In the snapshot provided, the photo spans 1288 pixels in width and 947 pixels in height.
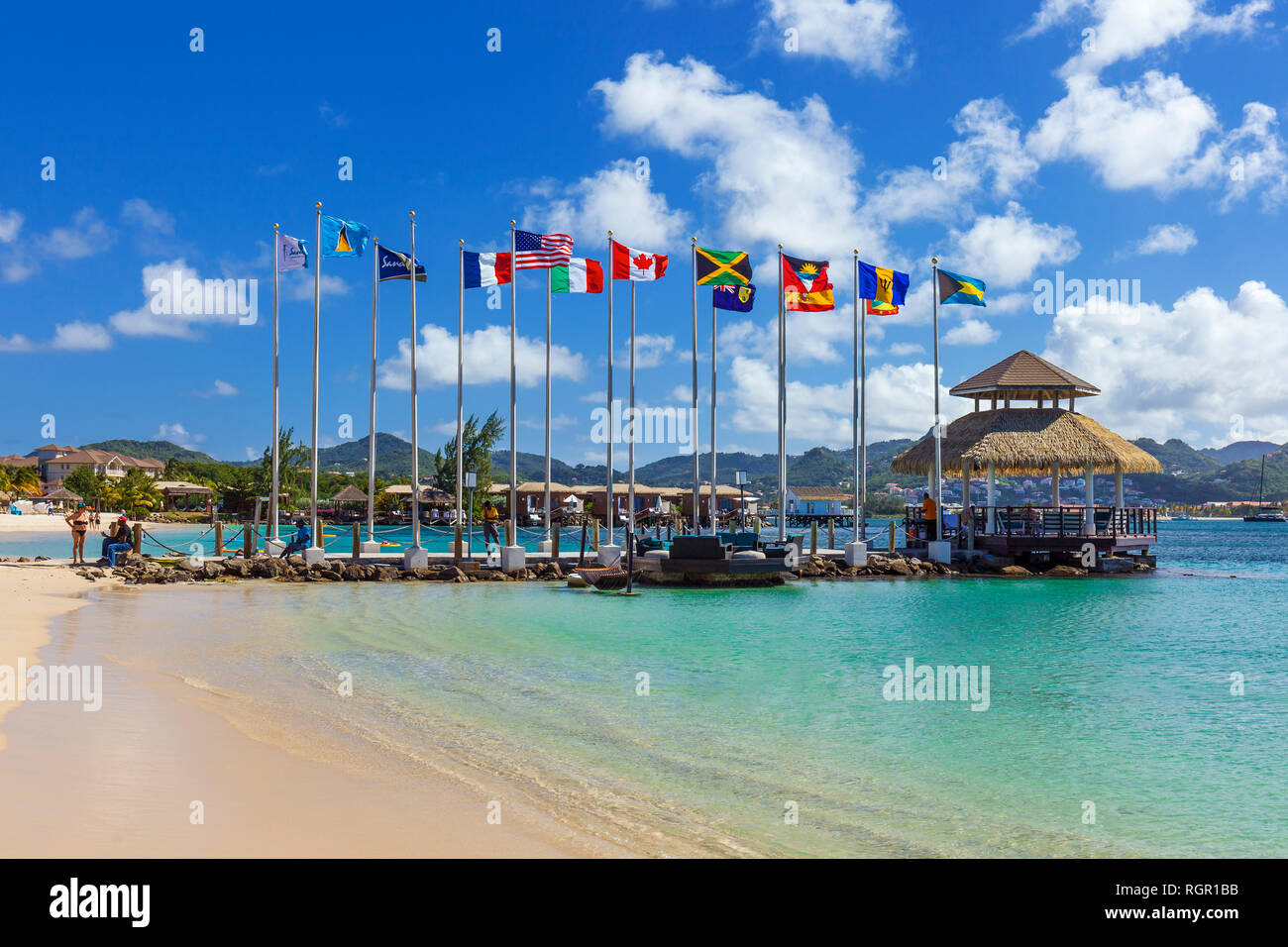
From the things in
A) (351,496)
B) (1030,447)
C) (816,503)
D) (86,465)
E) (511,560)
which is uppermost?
(86,465)

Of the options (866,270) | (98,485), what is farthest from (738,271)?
(98,485)

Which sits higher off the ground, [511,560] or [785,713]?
[511,560]

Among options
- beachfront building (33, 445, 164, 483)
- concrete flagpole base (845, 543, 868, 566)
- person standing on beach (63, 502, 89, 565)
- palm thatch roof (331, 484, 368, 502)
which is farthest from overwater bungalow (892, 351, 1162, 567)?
beachfront building (33, 445, 164, 483)

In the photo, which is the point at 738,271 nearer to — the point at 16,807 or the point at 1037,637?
the point at 1037,637

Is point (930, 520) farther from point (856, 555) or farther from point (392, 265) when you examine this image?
point (392, 265)

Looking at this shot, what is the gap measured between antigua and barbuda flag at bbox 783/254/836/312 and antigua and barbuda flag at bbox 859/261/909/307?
1.58 meters

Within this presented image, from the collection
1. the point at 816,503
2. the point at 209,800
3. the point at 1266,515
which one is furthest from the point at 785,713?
the point at 1266,515

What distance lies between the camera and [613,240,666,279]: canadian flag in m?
28.6

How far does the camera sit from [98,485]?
339 feet

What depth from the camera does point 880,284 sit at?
30797 millimetres

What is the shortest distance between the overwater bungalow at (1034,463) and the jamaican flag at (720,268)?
Result: 43.1 ft

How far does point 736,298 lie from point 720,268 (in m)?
1.12

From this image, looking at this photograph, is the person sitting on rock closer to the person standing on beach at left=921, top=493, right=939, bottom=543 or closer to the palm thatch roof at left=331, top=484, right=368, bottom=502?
the person standing on beach at left=921, top=493, right=939, bottom=543

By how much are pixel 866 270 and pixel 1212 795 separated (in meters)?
24.7
